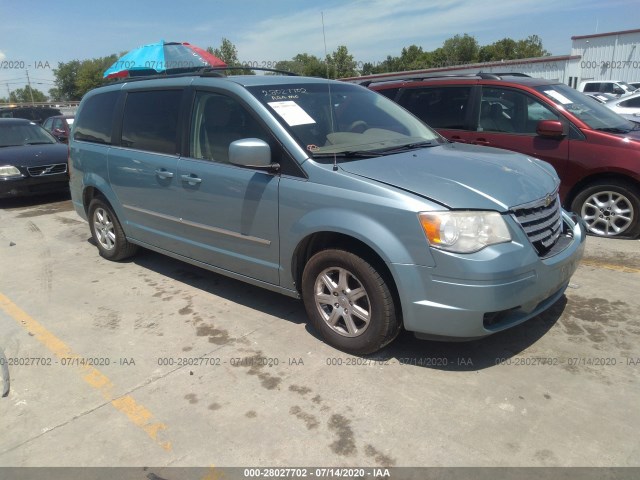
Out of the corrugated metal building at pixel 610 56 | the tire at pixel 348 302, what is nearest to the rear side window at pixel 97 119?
the tire at pixel 348 302

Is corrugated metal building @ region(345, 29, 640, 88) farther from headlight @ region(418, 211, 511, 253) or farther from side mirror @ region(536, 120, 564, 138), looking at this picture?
headlight @ region(418, 211, 511, 253)

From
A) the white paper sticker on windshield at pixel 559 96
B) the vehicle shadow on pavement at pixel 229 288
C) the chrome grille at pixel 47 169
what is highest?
the white paper sticker on windshield at pixel 559 96

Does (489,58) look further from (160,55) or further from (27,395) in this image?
(27,395)

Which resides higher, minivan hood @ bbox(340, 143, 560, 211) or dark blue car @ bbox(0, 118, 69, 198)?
minivan hood @ bbox(340, 143, 560, 211)

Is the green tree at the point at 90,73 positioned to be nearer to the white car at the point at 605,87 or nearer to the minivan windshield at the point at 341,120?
the white car at the point at 605,87

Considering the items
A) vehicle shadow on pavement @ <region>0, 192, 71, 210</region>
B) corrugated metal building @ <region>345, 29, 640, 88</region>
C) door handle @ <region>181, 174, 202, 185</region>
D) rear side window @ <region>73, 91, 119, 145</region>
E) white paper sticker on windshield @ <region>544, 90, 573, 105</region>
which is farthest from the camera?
corrugated metal building @ <region>345, 29, 640, 88</region>

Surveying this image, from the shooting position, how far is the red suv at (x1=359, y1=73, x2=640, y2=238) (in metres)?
5.46

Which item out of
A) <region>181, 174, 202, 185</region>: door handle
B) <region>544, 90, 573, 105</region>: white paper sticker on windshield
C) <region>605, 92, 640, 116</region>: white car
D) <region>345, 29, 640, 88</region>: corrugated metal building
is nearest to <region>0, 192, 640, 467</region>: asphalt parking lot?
<region>181, 174, 202, 185</region>: door handle

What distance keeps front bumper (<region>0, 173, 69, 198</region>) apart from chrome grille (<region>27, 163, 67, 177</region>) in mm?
64

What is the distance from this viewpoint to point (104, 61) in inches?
3147

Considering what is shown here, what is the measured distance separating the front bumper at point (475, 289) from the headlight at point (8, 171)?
813cm

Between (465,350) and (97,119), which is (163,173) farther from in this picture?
(465,350)

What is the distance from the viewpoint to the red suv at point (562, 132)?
5.46 meters

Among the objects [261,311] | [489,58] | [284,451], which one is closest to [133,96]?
[261,311]
